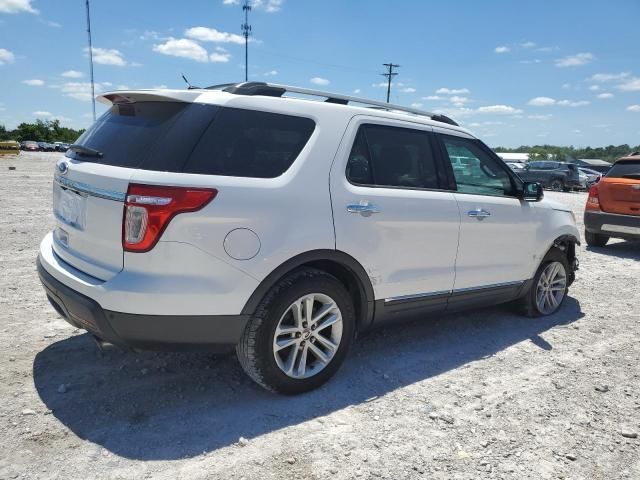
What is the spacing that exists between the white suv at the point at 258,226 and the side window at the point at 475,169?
3.0 inches

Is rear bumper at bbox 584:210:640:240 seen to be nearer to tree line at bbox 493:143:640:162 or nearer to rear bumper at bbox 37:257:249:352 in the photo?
rear bumper at bbox 37:257:249:352

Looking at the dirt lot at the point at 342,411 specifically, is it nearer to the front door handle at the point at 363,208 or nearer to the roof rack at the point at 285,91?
the front door handle at the point at 363,208

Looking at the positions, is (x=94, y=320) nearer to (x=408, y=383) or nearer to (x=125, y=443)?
(x=125, y=443)

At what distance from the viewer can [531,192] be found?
4.59 metres

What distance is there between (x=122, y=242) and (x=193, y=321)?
1.87ft

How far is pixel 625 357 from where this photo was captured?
164 inches

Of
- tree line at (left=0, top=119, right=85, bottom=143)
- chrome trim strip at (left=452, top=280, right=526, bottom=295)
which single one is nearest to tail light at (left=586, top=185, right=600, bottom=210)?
chrome trim strip at (left=452, top=280, right=526, bottom=295)

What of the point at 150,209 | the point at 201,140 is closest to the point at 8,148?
the point at 201,140

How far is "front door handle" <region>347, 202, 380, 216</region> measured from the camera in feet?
10.5

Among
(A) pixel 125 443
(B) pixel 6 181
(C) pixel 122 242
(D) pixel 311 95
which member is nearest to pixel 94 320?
(C) pixel 122 242

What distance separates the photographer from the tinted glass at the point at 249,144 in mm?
2744

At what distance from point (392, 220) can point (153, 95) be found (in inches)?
68.4

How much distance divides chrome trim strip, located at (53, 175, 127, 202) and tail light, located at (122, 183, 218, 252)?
7 centimetres

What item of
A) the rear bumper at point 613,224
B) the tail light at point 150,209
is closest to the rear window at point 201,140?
the tail light at point 150,209
